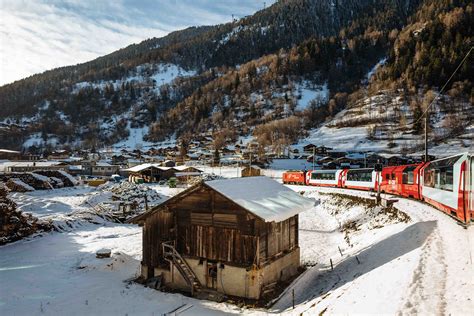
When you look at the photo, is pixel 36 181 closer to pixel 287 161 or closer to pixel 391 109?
pixel 287 161

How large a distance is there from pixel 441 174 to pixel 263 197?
999cm

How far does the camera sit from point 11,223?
27.7m

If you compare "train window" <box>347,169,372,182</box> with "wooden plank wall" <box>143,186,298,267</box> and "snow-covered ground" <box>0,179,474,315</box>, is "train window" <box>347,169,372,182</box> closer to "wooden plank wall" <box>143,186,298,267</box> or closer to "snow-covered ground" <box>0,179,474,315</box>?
"snow-covered ground" <box>0,179,474,315</box>

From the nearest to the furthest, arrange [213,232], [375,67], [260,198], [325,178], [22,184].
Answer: [213,232] < [260,198] < [325,178] < [22,184] < [375,67]

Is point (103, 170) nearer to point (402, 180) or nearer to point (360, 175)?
point (360, 175)

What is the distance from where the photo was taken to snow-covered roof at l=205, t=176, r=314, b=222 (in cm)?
1555

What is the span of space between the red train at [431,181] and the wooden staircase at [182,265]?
477 inches

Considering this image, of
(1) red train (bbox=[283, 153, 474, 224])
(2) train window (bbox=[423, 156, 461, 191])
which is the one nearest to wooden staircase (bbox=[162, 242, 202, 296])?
(1) red train (bbox=[283, 153, 474, 224])

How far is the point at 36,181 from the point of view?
56969 millimetres

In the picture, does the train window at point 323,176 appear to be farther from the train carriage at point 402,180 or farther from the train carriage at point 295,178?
the train carriage at point 402,180

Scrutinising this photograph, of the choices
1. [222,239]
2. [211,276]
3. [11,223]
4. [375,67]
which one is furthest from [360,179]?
[375,67]

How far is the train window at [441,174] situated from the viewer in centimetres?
1719

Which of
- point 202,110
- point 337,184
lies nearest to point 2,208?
point 337,184

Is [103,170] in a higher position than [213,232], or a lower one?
lower
